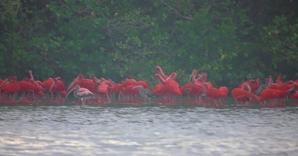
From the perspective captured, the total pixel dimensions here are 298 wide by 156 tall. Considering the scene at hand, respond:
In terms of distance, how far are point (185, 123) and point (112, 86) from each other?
471 centimetres

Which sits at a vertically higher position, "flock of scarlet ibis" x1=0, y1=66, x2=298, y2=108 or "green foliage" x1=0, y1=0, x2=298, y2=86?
"green foliage" x1=0, y1=0, x2=298, y2=86

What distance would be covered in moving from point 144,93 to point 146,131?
5432 millimetres

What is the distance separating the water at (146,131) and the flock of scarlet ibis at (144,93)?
1.35 m

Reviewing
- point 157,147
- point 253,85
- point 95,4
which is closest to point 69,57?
point 95,4

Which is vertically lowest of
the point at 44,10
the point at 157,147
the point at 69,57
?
the point at 157,147

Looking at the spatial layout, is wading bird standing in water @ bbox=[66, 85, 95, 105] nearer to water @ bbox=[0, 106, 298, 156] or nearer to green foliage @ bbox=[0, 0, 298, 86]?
water @ bbox=[0, 106, 298, 156]

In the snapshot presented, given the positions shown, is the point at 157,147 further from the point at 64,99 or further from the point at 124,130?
the point at 64,99

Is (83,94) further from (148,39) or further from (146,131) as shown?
(146,131)

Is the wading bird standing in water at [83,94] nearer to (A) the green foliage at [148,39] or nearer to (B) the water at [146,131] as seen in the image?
(B) the water at [146,131]

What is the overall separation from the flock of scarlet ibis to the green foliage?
1.66 m

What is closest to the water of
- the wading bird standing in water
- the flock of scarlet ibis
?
the wading bird standing in water

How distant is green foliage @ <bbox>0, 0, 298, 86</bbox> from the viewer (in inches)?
725

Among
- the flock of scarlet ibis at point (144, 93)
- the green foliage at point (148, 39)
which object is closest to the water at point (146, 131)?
the flock of scarlet ibis at point (144, 93)

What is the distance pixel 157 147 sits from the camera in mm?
9242
